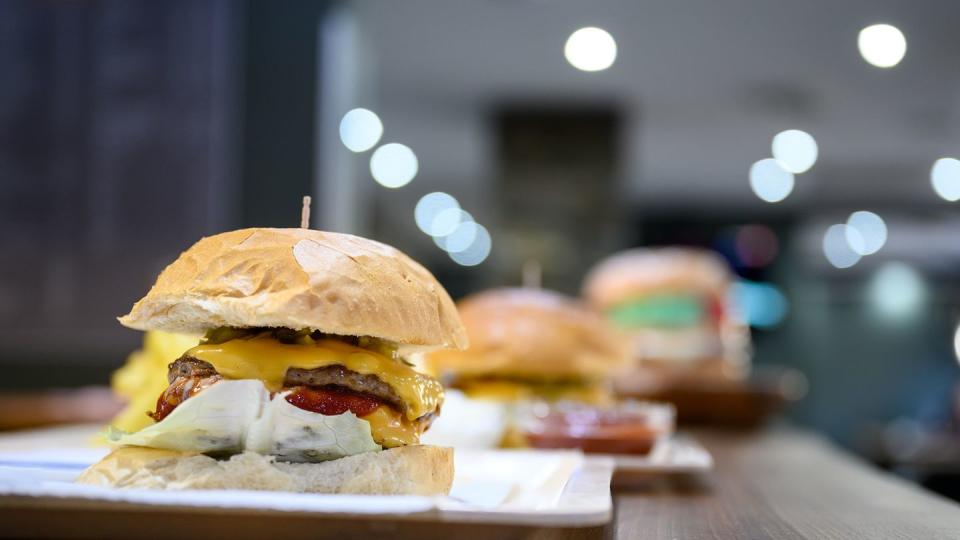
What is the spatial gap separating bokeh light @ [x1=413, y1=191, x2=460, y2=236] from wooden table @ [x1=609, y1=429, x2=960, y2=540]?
1200 cm

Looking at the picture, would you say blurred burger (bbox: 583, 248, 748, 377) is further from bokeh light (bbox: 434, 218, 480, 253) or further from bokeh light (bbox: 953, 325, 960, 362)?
bokeh light (bbox: 953, 325, 960, 362)

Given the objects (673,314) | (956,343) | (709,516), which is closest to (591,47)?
(673,314)

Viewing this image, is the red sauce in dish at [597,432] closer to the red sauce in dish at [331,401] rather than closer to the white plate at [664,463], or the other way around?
the white plate at [664,463]

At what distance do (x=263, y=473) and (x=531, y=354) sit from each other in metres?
1.61

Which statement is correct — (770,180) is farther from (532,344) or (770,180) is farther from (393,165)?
(532,344)

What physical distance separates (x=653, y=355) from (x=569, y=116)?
14.8 feet

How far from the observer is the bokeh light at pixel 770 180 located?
11586mm

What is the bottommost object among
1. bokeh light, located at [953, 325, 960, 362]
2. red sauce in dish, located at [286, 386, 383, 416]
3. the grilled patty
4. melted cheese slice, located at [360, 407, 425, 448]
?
bokeh light, located at [953, 325, 960, 362]

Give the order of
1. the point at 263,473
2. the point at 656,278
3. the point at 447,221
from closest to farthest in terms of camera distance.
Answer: the point at 263,473 < the point at 656,278 < the point at 447,221

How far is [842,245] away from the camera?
16.6 metres

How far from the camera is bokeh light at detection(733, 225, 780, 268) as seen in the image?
1459 centimetres

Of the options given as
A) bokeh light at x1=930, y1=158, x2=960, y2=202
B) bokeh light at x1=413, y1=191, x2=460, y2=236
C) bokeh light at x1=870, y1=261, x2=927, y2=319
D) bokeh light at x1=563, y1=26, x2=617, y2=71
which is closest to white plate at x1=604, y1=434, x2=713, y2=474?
bokeh light at x1=563, y1=26, x2=617, y2=71

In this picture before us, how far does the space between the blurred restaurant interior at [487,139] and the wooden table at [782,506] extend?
1.19 m

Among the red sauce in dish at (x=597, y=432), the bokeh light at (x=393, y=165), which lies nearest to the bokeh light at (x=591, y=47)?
the red sauce in dish at (x=597, y=432)
